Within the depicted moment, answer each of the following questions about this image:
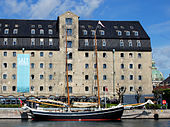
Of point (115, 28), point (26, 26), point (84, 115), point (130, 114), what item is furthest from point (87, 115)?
point (26, 26)

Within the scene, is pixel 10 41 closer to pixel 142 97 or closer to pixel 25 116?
pixel 25 116

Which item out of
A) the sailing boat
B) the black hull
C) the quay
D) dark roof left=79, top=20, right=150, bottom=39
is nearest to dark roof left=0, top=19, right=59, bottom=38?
dark roof left=79, top=20, right=150, bottom=39

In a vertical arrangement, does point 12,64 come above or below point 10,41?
below

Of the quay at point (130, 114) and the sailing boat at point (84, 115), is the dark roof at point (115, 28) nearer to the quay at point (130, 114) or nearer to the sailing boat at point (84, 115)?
the quay at point (130, 114)

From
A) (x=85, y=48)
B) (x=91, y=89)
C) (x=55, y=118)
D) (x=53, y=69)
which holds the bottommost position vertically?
A: (x=55, y=118)

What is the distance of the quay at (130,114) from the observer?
236 feet

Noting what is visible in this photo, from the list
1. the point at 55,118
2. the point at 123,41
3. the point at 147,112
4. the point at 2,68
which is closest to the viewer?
the point at 55,118

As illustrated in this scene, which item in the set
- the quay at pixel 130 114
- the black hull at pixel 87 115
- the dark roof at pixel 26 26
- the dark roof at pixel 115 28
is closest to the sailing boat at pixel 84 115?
the black hull at pixel 87 115

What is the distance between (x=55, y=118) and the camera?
69.6 m

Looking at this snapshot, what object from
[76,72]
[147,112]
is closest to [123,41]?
[76,72]

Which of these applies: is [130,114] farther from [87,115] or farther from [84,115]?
[84,115]

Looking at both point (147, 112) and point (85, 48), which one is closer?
point (147, 112)

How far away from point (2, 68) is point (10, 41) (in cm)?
858

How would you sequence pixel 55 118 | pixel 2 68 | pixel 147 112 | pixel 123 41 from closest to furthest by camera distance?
pixel 55 118 → pixel 147 112 → pixel 2 68 → pixel 123 41
